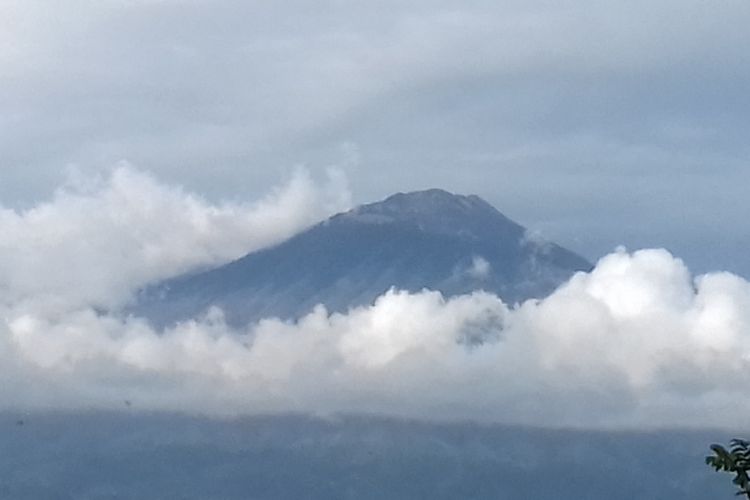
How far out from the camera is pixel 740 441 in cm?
4941

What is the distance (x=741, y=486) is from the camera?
48.8 metres

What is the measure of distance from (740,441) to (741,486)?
137 cm
